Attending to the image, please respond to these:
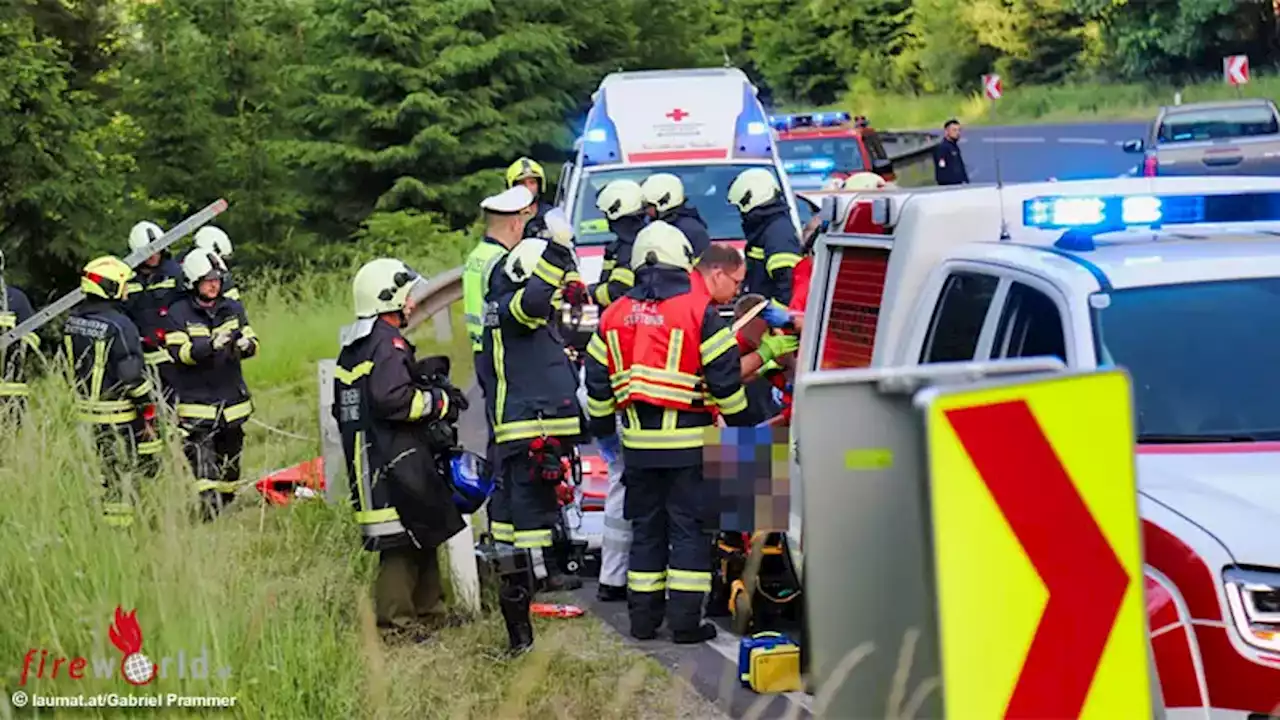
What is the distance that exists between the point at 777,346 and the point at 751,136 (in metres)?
6.06

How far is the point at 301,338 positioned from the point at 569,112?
12851 millimetres

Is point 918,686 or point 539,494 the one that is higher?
point 918,686

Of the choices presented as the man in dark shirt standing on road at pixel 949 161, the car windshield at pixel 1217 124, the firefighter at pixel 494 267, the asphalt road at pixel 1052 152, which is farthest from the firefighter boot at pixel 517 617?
the asphalt road at pixel 1052 152

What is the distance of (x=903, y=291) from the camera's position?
545 centimetres

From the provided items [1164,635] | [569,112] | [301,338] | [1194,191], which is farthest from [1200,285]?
[569,112]

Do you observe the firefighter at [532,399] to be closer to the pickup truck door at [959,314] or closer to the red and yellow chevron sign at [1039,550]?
the pickup truck door at [959,314]

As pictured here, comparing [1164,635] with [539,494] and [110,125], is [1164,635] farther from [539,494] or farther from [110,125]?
[110,125]

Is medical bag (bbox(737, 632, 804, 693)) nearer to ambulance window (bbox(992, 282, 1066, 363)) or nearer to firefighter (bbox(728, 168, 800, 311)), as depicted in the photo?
ambulance window (bbox(992, 282, 1066, 363))

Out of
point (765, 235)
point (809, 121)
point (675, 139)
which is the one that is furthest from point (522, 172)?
point (809, 121)

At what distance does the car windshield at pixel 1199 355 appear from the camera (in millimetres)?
4609

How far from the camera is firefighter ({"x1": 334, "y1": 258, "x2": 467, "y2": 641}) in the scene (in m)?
6.98

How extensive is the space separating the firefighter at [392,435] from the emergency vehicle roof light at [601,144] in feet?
20.3

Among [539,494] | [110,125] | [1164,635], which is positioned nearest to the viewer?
[1164,635]

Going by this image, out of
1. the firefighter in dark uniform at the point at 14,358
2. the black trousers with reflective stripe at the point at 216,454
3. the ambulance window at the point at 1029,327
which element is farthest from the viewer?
the black trousers with reflective stripe at the point at 216,454
